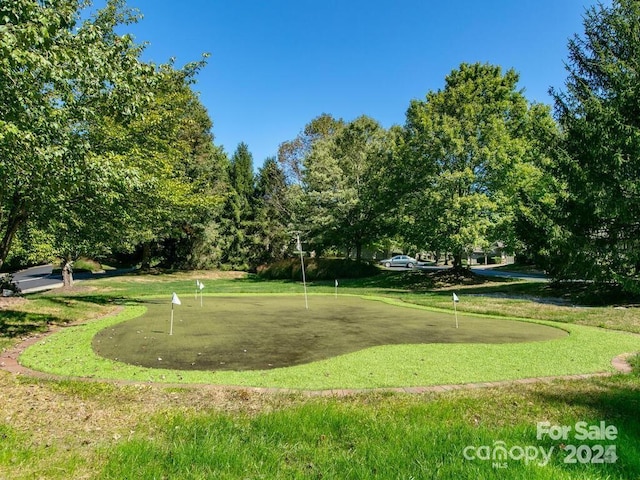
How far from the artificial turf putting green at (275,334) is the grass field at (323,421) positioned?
1.79 feet

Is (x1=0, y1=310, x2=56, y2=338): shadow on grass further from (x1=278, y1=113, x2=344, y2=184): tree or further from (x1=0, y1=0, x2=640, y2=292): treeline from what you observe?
(x1=278, y1=113, x2=344, y2=184): tree

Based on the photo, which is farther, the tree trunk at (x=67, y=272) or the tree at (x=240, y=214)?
the tree at (x=240, y=214)

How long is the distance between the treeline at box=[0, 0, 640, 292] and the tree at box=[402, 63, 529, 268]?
0.08 meters

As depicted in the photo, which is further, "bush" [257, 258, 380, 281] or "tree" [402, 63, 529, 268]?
"bush" [257, 258, 380, 281]

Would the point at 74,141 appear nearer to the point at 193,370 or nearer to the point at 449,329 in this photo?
the point at 193,370

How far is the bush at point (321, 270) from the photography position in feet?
97.6

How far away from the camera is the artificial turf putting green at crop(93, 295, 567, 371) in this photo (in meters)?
6.46

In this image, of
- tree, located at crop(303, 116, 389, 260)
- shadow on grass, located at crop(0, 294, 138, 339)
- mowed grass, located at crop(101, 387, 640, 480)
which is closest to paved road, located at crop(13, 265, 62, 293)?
shadow on grass, located at crop(0, 294, 138, 339)

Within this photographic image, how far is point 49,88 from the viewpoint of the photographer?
24.3 ft

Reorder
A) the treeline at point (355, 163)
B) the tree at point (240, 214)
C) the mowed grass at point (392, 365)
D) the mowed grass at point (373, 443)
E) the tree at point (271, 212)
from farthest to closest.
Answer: the tree at point (271, 212), the tree at point (240, 214), the treeline at point (355, 163), the mowed grass at point (392, 365), the mowed grass at point (373, 443)

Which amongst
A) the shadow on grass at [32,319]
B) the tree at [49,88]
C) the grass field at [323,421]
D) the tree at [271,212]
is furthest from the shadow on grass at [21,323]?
the tree at [271,212]

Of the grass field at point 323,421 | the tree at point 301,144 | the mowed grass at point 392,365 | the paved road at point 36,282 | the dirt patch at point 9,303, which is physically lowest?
the paved road at point 36,282

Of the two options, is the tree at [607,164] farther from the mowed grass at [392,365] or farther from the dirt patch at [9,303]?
the dirt patch at [9,303]

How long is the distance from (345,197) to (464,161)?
8267 mm
